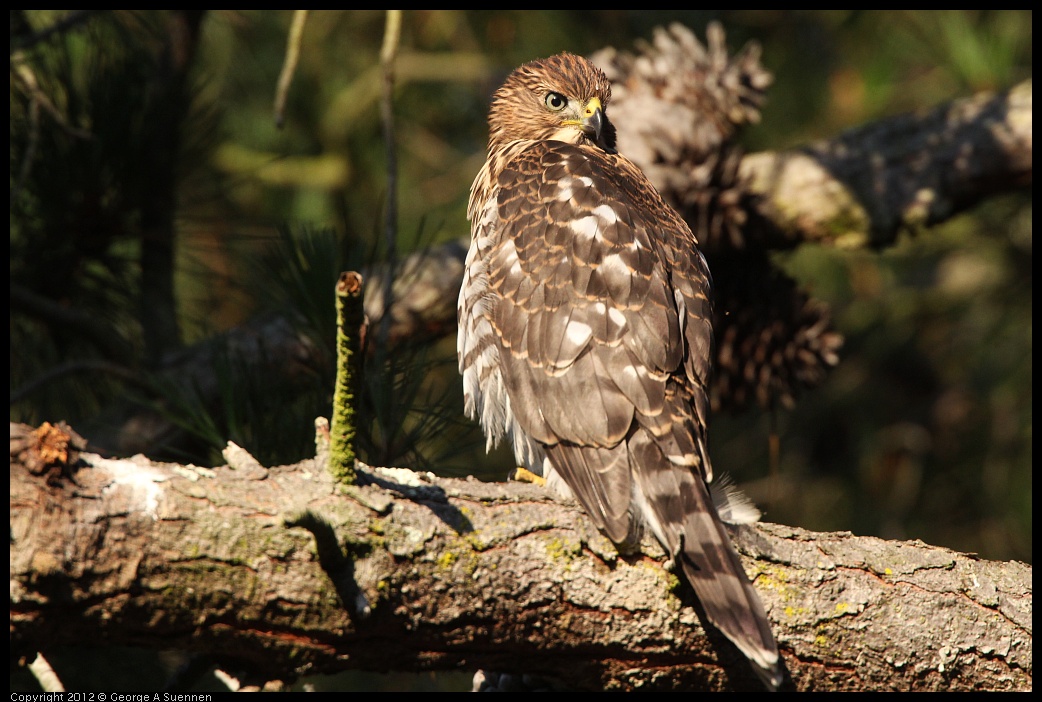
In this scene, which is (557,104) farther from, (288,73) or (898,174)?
(898,174)

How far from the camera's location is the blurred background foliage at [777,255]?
13.8 feet

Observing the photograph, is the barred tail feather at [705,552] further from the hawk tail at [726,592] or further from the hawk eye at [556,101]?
the hawk eye at [556,101]

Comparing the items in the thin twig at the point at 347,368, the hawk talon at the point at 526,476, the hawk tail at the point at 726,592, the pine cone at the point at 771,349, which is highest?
the pine cone at the point at 771,349

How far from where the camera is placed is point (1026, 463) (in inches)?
229

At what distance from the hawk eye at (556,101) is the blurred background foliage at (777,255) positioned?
0.91 metres

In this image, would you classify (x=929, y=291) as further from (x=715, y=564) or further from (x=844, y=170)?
(x=715, y=564)

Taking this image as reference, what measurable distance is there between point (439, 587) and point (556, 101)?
235cm

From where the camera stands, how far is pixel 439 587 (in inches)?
81.2

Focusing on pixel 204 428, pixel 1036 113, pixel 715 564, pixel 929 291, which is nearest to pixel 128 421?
pixel 204 428

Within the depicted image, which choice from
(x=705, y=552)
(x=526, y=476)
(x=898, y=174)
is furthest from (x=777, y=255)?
(x=705, y=552)

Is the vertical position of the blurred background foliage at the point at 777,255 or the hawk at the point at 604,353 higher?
the blurred background foliage at the point at 777,255

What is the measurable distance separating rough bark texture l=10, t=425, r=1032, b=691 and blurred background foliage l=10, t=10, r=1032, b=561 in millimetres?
2232

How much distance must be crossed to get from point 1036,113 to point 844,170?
30.3 inches

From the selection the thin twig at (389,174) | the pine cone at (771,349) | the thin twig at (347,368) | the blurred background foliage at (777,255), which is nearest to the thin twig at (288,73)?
the thin twig at (389,174)
